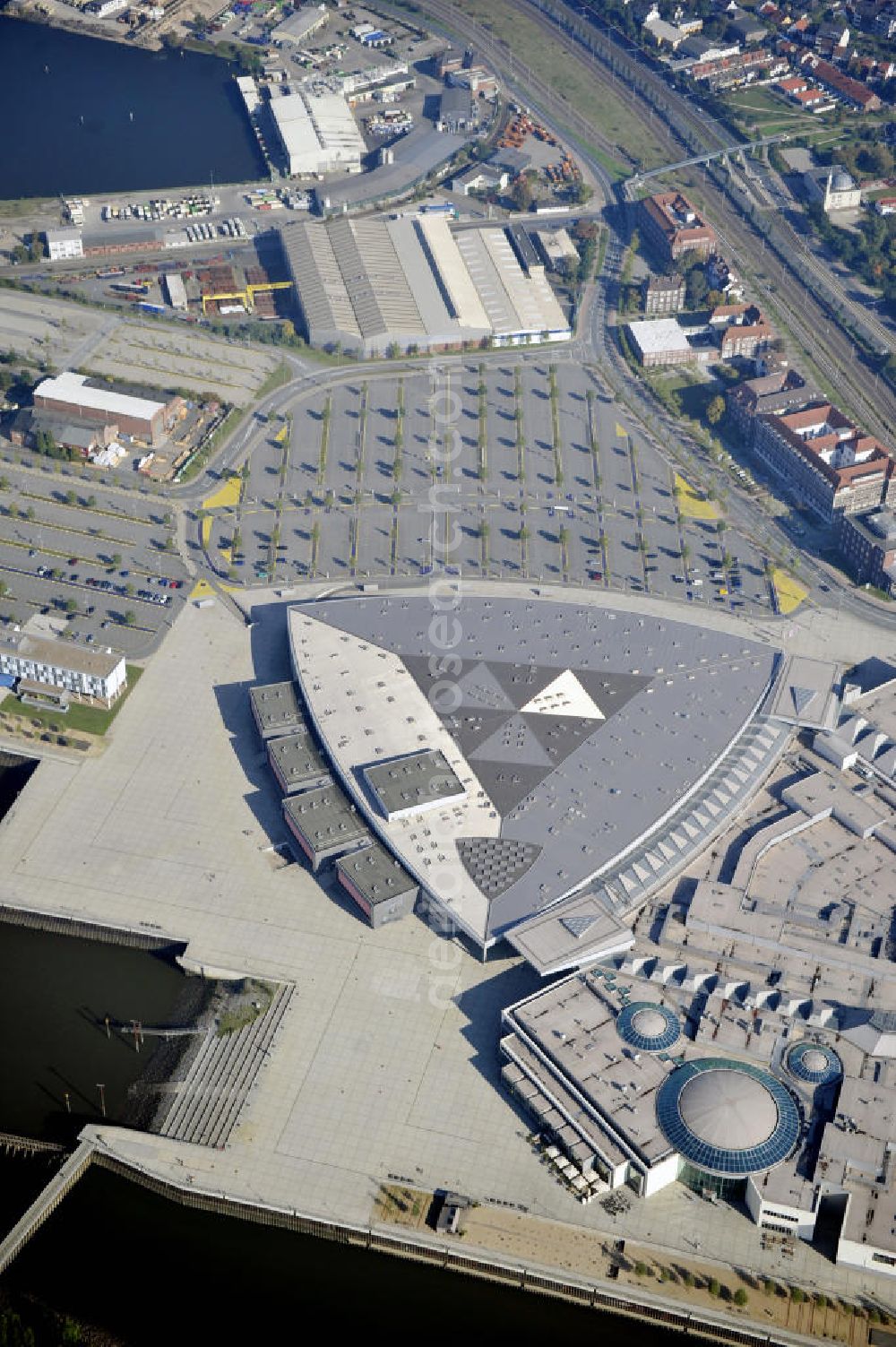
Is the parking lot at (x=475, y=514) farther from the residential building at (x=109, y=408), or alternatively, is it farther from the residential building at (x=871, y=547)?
the residential building at (x=109, y=408)

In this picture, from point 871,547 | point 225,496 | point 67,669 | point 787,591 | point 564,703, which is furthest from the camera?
point 225,496

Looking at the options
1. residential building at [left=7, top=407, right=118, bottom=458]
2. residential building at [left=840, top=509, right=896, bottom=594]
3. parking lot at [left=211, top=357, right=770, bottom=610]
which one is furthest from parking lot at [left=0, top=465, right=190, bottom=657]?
residential building at [left=840, top=509, right=896, bottom=594]

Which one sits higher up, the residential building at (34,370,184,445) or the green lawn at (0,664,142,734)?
the residential building at (34,370,184,445)

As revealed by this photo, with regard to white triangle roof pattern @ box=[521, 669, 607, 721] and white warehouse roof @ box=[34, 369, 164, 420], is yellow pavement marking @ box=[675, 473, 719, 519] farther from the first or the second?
white warehouse roof @ box=[34, 369, 164, 420]

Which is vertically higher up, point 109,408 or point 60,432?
point 109,408

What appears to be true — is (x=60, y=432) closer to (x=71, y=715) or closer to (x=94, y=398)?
(x=94, y=398)

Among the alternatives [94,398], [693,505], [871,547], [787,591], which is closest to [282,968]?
[787,591]

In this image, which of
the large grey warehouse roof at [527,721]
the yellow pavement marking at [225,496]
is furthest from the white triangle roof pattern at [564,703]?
the yellow pavement marking at [225,496]
